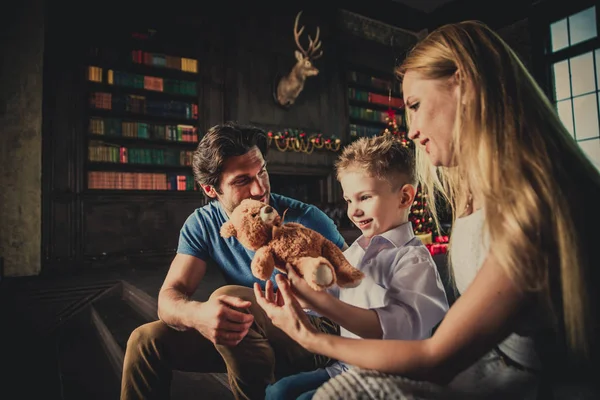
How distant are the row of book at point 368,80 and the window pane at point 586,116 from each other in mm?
2972

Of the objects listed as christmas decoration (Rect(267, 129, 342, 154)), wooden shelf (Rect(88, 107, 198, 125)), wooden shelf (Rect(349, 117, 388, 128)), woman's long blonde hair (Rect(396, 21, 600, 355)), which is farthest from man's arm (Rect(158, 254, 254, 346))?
wooden shelf (Rect(349, 117, 388, 128))

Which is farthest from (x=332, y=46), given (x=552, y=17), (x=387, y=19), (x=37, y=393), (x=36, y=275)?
(x=37, y=393)

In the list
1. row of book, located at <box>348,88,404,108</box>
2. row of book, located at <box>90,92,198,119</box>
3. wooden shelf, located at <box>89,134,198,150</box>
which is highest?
row of book, located at <box>348,88,404,108</box>

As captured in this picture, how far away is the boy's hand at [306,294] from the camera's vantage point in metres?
0.62

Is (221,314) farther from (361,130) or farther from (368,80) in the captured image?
(368,80)

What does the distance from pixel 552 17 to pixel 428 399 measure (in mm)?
7061

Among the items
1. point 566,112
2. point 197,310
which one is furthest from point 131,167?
point 566,112

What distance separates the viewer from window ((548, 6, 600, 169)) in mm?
5082

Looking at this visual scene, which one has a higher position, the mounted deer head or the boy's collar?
the mounted deer head

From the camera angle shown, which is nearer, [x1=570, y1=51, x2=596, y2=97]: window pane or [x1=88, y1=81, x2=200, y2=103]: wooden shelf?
[x1=88, y1=81, x2=200, y2=103]: wooden shelf

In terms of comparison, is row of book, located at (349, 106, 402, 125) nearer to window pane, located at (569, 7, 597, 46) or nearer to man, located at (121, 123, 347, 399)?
window pane, located at (569, 7, 597, 46)

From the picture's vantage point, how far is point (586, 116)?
516 centimetres

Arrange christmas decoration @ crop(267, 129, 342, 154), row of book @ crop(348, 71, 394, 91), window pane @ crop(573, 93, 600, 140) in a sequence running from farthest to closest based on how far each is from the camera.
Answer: row of book @ crop(348, 71, 394, 91) < christmas decoration @ crop(267, 129, 342, 154) < window pane @ crop(573, 93, 600, 140)

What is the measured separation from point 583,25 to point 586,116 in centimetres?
140
